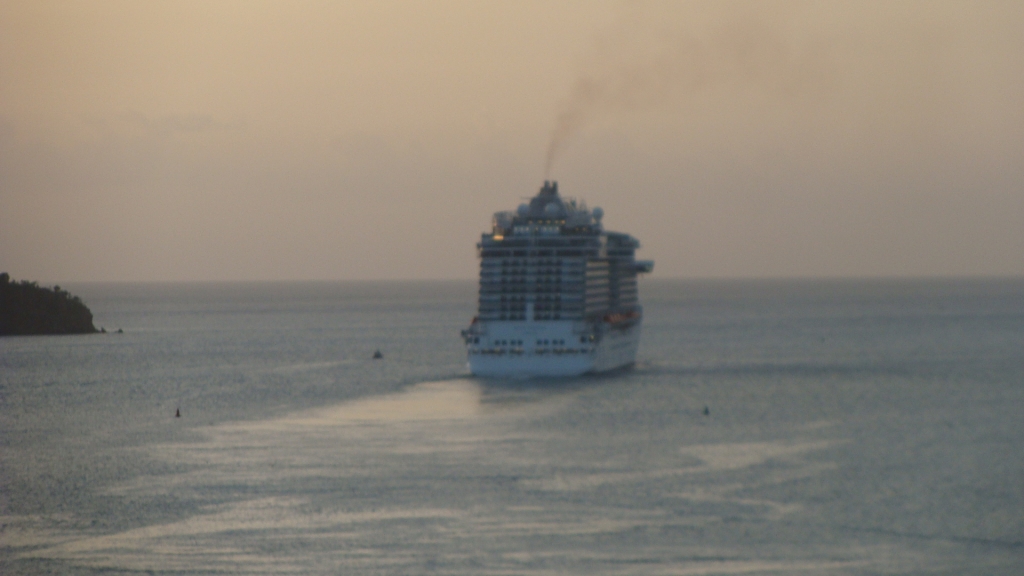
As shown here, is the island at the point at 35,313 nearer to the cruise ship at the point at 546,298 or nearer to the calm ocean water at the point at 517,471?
the calm ocean water at the point at 517,471

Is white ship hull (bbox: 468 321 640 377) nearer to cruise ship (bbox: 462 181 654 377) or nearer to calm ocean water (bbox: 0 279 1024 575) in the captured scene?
cruise ship (bbox: 462 181 654 377)

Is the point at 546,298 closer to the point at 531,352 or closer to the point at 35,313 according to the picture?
the point at 531,352

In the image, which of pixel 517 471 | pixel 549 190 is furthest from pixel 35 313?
pixel 517 471

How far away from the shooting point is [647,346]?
12206 cm

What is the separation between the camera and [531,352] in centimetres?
7694

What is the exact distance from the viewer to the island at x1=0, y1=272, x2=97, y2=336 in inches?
6058

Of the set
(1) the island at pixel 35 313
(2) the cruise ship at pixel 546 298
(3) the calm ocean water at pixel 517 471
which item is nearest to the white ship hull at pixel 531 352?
(2) the cruise ship at pixel 546 298

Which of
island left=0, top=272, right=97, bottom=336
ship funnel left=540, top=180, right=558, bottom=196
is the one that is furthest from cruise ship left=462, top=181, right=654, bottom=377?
island left=0, top=272, right=97, bottom=336

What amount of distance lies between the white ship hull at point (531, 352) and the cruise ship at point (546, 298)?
6 cm

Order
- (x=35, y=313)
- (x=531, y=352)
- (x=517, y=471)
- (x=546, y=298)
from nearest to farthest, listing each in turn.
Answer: (x=517, y=471) < (x=531, y=352) < (x=546, y=298) < (x=35, y=313)

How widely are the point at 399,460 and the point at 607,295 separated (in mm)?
41687

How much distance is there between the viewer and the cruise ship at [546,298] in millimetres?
77438

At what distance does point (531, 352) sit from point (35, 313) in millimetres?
97400

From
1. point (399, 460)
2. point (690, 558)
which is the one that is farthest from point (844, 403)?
point (690, 558)
